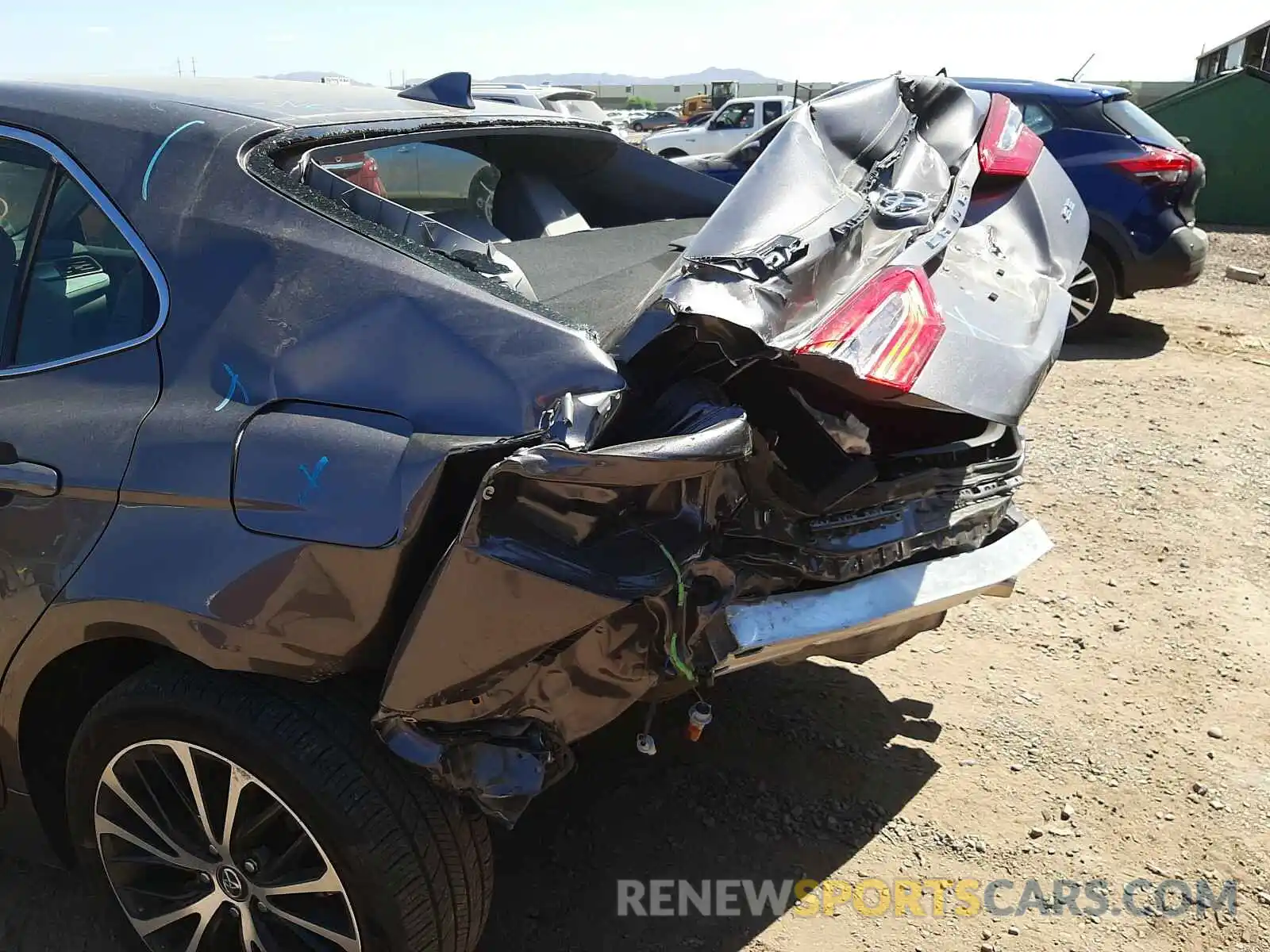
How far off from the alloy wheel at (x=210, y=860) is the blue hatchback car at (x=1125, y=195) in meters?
6.85

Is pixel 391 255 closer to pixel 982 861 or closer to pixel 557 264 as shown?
pixel 557 264

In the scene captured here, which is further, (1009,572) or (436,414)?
(1009,572)

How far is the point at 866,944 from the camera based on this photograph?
2.36 m

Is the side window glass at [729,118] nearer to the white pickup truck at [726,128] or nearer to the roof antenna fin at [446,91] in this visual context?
the white pickup truck at [726,128]

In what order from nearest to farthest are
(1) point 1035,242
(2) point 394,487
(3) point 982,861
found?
(2) point 394,487 < (3) point 982,861 < (1) point 1035,242

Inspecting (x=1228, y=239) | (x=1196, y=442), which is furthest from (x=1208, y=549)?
(x=1228, y=239)

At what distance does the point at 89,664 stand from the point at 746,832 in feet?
5.53

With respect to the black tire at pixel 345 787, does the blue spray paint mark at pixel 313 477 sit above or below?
above

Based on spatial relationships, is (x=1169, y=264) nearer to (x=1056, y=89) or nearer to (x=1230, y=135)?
(x=1056, y=89)

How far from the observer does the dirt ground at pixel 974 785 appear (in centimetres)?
242

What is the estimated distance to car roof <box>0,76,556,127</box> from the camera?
222cm

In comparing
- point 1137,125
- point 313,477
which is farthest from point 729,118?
point 313,477

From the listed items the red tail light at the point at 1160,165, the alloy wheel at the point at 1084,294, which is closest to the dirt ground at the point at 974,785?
the alloy wheel at the point at 1084,294

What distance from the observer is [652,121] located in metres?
36.6
